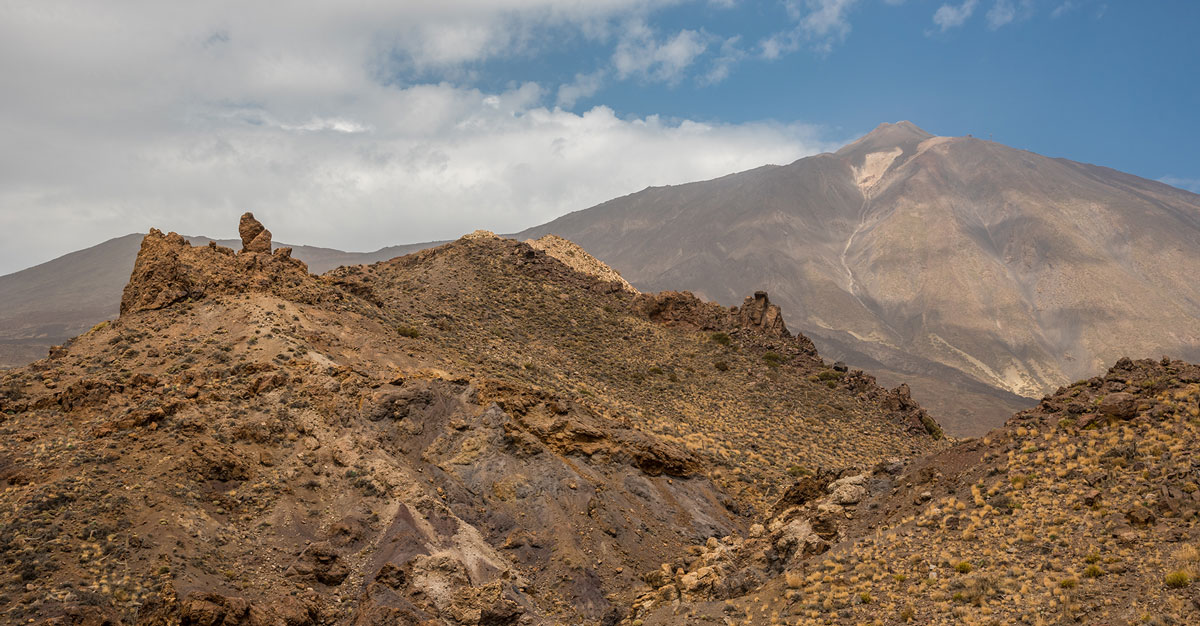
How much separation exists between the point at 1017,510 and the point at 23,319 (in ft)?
579

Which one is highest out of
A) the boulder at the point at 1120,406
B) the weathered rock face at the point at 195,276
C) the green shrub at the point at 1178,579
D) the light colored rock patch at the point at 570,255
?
the light colored rock patch at the point at 570,255

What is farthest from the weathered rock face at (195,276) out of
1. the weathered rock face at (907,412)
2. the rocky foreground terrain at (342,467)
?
the weathered rock face at (907,412)

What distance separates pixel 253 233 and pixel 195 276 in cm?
595

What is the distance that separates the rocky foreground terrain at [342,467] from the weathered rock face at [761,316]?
1083 cm

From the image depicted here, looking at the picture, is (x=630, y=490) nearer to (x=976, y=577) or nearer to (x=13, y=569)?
(x=976, y=577)

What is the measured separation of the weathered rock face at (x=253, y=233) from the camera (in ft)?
121

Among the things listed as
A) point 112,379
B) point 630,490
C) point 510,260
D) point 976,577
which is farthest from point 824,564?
point 510,260

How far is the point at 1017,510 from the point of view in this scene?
18.7 meters

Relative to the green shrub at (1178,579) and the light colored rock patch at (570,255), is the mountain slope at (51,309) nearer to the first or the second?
the light colored rock patch at (570,255)

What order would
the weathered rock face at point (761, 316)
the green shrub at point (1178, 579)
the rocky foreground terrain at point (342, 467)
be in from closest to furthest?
the green shrub at point (1178, 579) → the rocky foreground terrain at point (342, 467) → the weathered rock face at point (761, 316)

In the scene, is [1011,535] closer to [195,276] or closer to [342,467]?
[342,467]

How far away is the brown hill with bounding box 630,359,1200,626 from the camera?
1555cm

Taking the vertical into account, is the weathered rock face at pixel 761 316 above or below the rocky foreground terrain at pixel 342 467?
above

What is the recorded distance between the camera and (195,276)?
106 feet
